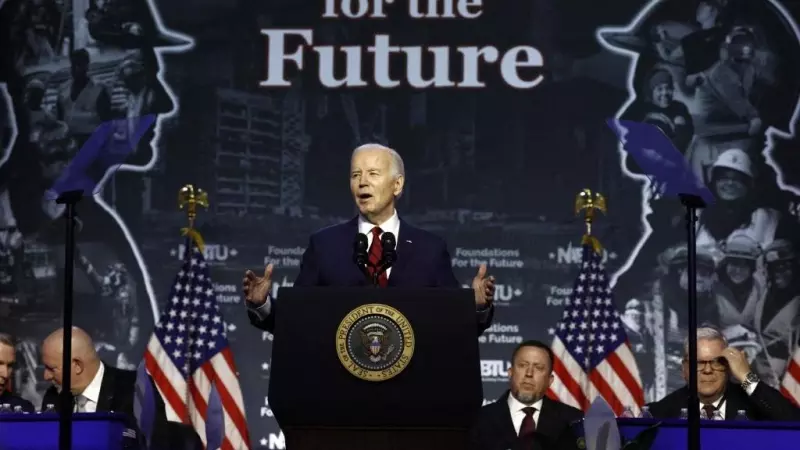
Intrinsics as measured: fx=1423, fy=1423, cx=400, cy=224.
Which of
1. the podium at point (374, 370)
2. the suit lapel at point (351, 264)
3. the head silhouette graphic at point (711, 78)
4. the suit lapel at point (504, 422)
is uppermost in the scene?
the head silhouette graphic at point (711, 78)

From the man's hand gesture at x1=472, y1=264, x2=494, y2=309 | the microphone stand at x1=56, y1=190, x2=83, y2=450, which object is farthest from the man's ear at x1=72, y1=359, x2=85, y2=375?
the man's hand gesture at x1=472, y1=264, x2=494, y2=309

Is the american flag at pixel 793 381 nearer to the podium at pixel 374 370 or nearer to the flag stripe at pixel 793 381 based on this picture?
the flag stripe at pixel 793 381

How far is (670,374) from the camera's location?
7.27 metres

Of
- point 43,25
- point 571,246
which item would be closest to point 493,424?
point 571,246

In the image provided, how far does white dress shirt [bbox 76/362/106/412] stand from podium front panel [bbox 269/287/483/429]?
7.31 ft

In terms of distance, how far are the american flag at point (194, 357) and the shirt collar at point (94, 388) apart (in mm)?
1042

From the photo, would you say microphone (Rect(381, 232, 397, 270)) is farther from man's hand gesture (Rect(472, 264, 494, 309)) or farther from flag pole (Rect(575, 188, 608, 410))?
flag pole (Rect(575, 188, 608, 410))

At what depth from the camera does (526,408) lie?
6363mm

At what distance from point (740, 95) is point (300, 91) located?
7.52ft

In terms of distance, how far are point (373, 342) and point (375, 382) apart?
10 cm

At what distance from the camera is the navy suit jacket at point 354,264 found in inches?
167

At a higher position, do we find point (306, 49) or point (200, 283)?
point (306, 49)

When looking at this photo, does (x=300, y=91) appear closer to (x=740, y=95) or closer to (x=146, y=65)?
(x=146, y=65)

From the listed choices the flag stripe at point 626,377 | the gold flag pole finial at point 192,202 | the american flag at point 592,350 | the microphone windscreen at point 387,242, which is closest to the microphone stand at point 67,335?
the microphone windscreen at point 387,242
